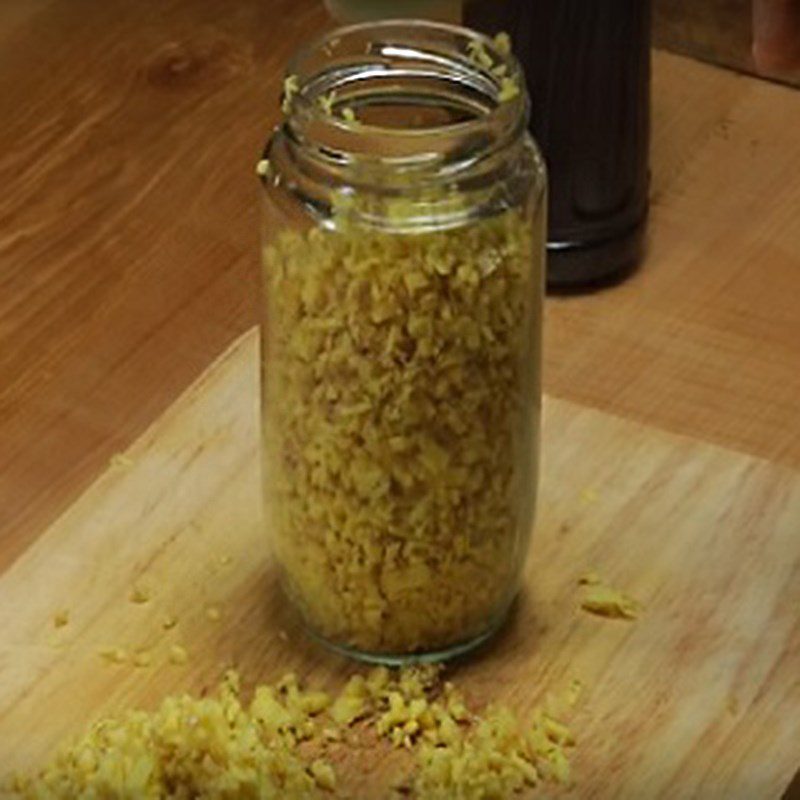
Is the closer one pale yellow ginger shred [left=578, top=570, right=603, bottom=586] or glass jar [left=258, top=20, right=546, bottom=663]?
glass jar [left=258, top=20, right=546, bottom=663]

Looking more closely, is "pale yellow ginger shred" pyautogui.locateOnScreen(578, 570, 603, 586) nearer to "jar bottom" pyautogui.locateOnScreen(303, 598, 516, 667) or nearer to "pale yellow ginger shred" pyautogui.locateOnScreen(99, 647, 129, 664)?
"jar bottom" pyautogui.locateOnScreen(303, 598, 516, 667)

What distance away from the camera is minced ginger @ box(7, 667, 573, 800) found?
0.88m

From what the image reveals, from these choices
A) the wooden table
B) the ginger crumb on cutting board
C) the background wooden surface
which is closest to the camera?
the ginger crumb on cutting board

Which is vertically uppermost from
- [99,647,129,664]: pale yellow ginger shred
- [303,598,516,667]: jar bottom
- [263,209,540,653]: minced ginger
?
[263,209,540,653]: minced ginger

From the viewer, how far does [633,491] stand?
1031 mm

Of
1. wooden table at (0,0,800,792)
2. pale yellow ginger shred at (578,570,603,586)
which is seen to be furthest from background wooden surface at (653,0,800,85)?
pale yellow ginger shred at (578,570,603,586)

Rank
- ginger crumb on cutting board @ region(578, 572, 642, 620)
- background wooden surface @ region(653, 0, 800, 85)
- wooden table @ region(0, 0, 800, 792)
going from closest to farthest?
ginger crumb on cutting board @ region(578, 572, 642, 620) → wooden table @ region(0, 0, 800, 792) → background wooden surface @ region(653, 0, 800, 85)

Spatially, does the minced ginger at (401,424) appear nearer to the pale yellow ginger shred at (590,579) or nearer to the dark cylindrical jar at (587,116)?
the pale yellow ginger shred at (590,579)

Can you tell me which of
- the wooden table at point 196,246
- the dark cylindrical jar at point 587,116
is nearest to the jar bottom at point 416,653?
the wooden table at point 196,246

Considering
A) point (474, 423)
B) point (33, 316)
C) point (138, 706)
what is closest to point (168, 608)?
point (138, 706)

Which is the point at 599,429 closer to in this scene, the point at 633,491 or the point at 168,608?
the point at 633,491

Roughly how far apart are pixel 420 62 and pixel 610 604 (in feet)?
0.72

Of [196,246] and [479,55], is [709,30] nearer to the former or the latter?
[196,246]

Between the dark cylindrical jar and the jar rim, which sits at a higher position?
the jar rim
